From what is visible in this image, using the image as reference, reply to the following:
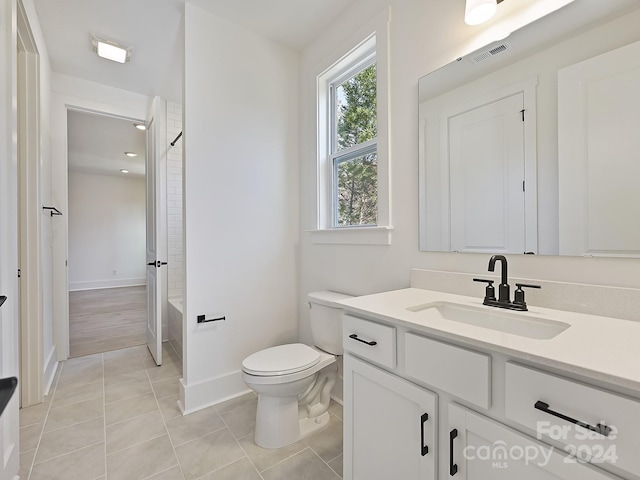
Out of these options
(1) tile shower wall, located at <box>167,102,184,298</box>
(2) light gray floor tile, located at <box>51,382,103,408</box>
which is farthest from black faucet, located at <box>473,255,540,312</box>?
(1) tile shower wall, located at <box>167,102,184,298</box>

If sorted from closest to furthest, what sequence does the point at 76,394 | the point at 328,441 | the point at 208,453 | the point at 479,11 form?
the point at 479,11 < the point at 208,453 < the point at 328,441 < the point at 76,394

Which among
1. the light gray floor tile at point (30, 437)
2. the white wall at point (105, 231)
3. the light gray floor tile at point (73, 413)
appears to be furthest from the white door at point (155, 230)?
the white wall at point (105, 231)

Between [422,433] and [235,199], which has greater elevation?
[235,199]

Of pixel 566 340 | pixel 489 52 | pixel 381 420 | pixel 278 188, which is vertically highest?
pixel 489 52

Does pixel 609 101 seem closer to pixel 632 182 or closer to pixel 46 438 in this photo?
pixel 632 182

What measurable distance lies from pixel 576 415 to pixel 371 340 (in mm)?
579

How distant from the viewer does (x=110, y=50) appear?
2.31 meters

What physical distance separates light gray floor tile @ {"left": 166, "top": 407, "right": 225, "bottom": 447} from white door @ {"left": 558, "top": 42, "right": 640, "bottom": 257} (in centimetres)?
201

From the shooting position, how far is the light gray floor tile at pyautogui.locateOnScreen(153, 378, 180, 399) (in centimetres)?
215

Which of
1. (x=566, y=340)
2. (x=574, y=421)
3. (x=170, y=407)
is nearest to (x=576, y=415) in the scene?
(x=574, y=421)

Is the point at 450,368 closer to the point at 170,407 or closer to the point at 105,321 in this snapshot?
the point at 170,407

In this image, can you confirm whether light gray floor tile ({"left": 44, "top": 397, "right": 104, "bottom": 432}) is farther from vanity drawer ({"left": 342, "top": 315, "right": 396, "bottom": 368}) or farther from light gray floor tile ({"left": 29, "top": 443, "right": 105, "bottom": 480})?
vanity drawer ({"left": 342, "top": 315, "right": 396, "bottom": 368})

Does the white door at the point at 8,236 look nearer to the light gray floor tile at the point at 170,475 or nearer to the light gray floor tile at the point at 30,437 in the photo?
the light gray floor tile at the point at 30,437

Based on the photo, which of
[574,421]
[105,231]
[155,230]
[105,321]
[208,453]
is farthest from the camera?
[105,231]
